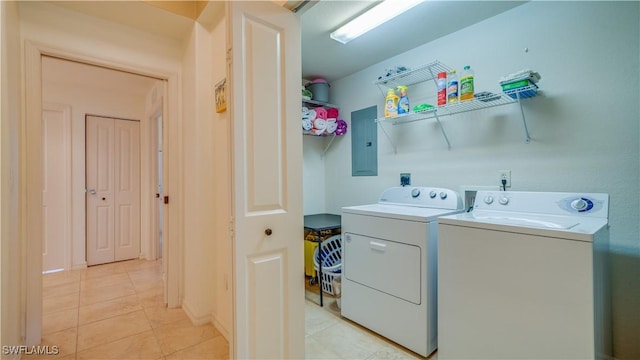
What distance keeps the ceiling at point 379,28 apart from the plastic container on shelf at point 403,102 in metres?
0.38

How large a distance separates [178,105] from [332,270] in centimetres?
189

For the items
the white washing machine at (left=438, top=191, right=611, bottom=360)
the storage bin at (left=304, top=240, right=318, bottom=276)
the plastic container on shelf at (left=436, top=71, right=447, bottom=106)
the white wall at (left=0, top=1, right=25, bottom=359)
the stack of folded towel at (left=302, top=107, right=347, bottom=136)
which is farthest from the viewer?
the stack of folded towel at (left=302, top=107, right=347, bottom=136)

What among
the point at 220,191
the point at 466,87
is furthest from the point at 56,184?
the point at 466,87

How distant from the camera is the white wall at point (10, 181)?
1.32 meters

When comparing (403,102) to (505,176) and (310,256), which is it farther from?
(310,256)

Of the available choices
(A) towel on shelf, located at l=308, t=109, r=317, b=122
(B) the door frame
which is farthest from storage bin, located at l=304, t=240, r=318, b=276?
(B) the door frame

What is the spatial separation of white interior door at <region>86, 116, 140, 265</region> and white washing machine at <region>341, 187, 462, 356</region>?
3124 mm

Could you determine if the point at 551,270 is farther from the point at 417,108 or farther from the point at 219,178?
the point at 219,178

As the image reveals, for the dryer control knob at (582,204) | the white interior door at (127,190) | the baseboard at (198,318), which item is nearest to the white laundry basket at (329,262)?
the baseboard at (198,318)

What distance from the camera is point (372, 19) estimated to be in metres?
1.94

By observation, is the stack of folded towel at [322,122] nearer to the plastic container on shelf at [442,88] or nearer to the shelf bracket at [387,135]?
the shelf bracket at [387,135]

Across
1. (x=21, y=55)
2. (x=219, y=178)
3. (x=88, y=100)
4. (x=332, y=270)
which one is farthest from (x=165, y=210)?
(x=88, y=100)

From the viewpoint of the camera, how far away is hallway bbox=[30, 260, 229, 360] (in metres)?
1.72

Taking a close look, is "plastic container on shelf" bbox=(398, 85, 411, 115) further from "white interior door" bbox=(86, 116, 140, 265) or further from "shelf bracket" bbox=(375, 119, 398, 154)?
"white interior door" bbox=(86, 116, 140, 265)
